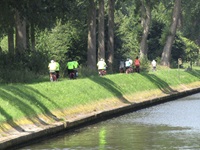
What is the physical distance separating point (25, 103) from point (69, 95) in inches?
220

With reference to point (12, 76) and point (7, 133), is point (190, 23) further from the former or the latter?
point (7, 133)

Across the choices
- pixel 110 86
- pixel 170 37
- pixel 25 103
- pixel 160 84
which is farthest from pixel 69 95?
pixel 170 37

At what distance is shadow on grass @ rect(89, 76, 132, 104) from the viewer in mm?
39125

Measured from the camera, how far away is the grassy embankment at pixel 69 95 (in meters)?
26.4

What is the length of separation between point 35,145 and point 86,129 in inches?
199

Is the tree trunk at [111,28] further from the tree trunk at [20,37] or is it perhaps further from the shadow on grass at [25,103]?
the shadow on grass at [25,103]

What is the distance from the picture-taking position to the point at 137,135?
2500cm

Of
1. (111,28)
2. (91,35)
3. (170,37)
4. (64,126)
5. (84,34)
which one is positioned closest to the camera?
(64,126)

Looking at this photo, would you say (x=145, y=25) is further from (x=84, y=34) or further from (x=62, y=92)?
(x=62, y=92)

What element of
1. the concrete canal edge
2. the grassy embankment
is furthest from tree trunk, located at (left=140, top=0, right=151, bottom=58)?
the concrete canal edge

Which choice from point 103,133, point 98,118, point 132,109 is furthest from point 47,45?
point 103,133

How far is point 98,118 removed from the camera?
30.6 metres

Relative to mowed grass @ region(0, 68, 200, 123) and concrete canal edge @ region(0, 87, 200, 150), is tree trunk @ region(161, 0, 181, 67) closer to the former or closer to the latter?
mowed grass @ region(0, 68, 200, 123)

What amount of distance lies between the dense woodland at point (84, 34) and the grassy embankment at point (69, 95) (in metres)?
4.40
